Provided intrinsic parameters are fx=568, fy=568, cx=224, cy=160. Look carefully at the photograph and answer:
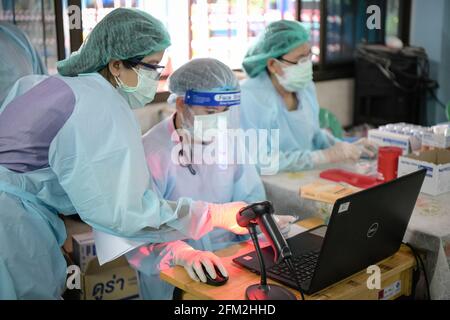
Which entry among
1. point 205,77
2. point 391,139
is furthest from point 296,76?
point 205,77

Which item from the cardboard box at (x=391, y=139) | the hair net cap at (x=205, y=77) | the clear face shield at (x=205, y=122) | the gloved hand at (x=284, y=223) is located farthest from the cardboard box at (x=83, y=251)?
the cardboard box at (x=391, y=139)

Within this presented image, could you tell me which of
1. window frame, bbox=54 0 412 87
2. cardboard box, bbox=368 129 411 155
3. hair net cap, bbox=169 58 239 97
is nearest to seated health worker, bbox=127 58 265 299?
hair net cap, bbox=169 58 239 97

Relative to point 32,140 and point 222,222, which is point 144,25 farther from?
point 222,222

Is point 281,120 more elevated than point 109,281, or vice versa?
point 281,120

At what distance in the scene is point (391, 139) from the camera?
2.37 m

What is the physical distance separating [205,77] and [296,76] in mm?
602

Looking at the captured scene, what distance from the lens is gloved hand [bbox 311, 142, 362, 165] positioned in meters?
2.35

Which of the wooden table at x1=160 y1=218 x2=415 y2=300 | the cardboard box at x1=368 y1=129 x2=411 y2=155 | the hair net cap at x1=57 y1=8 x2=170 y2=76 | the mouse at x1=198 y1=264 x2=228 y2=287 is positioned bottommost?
the wooden table at x1=160 y1=218 x2=415 y2=300

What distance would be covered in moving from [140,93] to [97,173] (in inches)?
13.4

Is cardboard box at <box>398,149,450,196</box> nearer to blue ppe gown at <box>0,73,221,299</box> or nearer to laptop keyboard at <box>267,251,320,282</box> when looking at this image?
laptop keyboard at <box>267,251,320,282</box>

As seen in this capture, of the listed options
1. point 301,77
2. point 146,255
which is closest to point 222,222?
point 146,255

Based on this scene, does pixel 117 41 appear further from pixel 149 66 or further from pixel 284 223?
pixel 284 223

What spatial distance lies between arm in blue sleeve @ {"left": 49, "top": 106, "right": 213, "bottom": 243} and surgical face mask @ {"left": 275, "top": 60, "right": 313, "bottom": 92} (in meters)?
1.04
